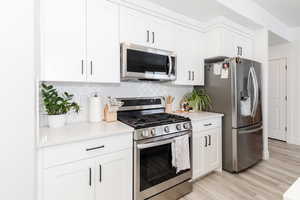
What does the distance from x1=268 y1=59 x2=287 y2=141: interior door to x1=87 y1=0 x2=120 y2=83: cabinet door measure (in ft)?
14.6

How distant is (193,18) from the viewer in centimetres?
268

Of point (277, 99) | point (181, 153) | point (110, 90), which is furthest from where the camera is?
point (277, 99)

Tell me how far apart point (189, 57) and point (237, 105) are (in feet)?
3.50

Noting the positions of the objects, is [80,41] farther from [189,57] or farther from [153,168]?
[189,57]

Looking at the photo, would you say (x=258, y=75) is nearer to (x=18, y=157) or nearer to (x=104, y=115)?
(x=104, y=115)

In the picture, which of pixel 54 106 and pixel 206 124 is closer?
pixel 54 106

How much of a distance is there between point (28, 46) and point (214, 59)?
2.67 metres

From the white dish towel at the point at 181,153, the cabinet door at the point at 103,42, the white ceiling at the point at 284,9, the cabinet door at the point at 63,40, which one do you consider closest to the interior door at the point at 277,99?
the white ceiling at the point at 284,9

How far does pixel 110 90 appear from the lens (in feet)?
7.19

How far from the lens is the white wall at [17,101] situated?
3.59ft

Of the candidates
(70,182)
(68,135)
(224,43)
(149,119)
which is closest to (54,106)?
(68,135)

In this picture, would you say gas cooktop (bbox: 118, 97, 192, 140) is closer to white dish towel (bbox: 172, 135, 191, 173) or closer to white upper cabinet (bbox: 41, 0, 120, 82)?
white dish towel (bbox: 172, 135, 191, 173)

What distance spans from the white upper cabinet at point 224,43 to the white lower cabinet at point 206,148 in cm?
117

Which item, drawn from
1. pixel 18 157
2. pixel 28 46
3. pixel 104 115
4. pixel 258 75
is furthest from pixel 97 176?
pixel 258 75
